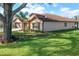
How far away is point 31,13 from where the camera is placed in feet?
10.1

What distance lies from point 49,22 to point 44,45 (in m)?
0.27

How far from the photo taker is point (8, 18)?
3066 mm

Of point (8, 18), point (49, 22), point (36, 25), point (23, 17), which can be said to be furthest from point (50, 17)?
point (8, 18)

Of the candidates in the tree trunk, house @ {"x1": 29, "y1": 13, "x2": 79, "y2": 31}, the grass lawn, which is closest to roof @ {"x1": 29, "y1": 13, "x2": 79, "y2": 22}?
house @ {"x1": 29, "y1": 13, "x2": 79, "y2": 31}

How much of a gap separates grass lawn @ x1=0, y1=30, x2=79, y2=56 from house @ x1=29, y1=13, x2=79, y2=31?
0.22 ft

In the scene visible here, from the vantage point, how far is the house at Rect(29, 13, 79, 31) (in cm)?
305

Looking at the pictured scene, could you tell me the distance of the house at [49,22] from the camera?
3.05m

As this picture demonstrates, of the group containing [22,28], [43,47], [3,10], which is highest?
[3,10]

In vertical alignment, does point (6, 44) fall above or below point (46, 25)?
below

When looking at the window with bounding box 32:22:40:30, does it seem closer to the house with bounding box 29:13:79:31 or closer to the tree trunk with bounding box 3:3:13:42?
the house with bounding box 29:13:79:31

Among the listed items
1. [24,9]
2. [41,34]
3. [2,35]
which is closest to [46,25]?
[41,34]

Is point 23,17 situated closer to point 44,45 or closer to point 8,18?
point 8,18

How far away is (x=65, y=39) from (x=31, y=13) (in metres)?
0.49

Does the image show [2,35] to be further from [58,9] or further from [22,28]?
[58,9]
